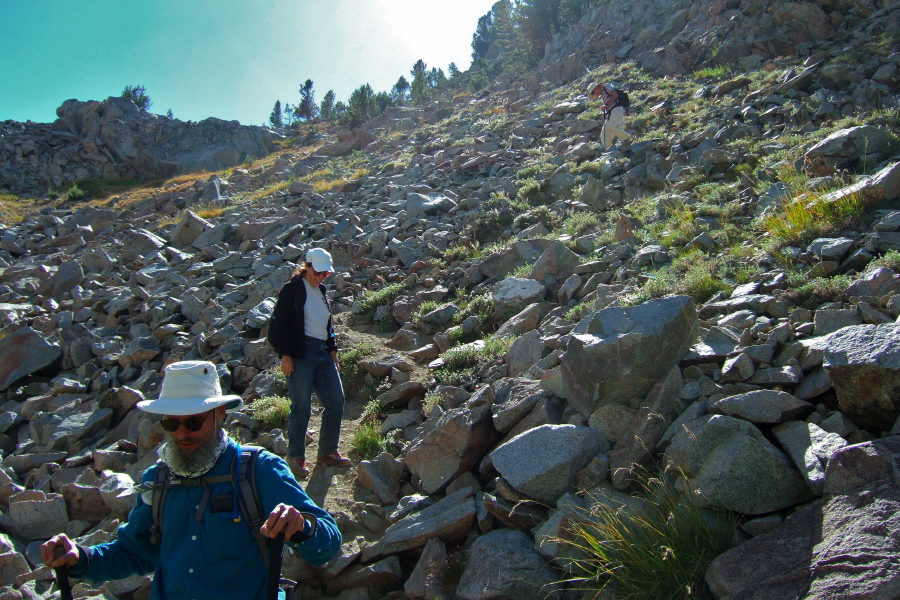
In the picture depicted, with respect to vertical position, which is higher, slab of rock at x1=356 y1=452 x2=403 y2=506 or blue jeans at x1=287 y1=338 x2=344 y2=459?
blue jeans at x1=287 y1=338 x2=344 y2=459

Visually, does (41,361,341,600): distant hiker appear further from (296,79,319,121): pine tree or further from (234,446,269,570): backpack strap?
(296,79,319,121): pine tree

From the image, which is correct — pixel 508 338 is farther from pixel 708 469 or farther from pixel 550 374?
pixel 708 469

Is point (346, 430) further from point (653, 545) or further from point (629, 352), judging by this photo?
point (653, 545)

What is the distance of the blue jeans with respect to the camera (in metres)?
5.07

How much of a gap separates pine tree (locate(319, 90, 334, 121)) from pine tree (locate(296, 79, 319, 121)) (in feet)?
2.71

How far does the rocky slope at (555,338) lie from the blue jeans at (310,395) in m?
0.37

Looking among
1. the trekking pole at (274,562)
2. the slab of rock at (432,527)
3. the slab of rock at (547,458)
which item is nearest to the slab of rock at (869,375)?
the slab of rock at (547,458)

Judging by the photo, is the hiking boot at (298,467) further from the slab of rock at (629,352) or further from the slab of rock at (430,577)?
the slab of rock at (629,352)

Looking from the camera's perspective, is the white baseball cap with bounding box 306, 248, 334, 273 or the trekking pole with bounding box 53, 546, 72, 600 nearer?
the trekking pole with bounding box 53, 546, 72, 600

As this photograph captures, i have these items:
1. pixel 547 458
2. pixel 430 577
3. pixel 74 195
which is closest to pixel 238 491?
pixel 430 577

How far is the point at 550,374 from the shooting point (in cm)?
471

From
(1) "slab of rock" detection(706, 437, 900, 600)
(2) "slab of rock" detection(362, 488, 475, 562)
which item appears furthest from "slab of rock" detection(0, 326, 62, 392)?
(1) "slab of rock" detection(706, 437, 900, 600)

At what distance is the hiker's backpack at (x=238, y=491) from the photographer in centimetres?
255

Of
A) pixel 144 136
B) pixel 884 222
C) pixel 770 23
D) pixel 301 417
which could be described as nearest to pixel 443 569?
pixel 301 417
